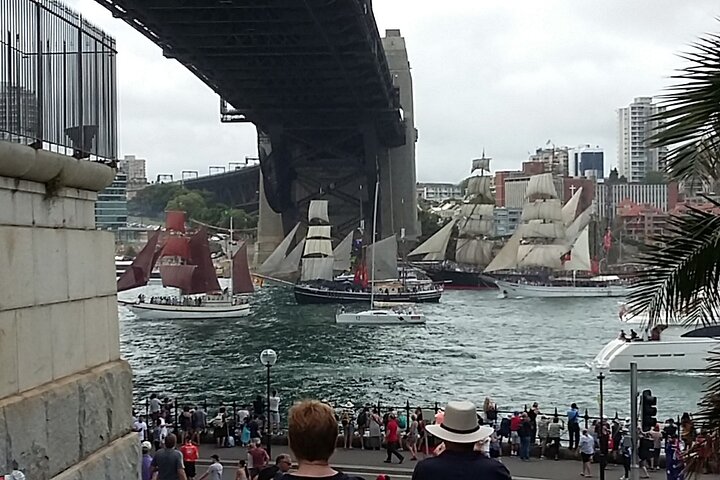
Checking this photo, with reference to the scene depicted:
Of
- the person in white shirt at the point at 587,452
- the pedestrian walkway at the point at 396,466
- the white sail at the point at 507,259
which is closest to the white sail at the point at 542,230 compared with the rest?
the white sail at the point at 507,259

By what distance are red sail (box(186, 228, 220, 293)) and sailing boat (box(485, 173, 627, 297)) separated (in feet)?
84.0

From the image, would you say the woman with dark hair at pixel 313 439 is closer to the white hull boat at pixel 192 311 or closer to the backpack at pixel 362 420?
the backpack at pixel 362 420

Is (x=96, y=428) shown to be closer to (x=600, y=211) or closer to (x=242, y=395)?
(x=242, y=395)

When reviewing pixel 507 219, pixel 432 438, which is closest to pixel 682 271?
pixel 432 438

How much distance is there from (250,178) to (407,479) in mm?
84385

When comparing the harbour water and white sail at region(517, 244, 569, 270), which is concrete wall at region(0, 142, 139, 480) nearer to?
the harbour water

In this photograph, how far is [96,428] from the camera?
16.3 ft

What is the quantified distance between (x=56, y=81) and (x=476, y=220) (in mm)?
78443

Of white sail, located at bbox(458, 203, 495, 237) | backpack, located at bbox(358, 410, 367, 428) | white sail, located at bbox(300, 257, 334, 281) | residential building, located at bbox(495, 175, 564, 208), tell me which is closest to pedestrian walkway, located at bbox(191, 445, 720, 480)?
backpack, located at bbox(358, 410, 367, 428)

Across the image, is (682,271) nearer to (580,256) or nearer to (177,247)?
(177,247)

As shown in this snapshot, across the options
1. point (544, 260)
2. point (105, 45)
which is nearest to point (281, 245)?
point (544, 260)

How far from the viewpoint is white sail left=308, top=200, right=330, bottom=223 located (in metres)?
61.2

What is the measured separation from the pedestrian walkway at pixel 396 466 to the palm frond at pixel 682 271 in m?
8.42

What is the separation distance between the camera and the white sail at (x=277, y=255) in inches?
2441
